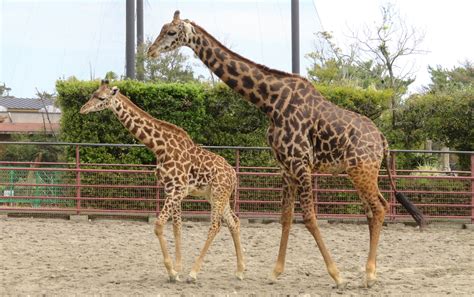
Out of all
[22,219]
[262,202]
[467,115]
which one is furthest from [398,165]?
[22,219]

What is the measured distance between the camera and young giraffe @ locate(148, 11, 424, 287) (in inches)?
255

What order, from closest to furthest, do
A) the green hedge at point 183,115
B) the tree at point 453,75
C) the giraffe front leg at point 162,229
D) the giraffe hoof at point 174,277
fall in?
the giraffe front leg at point 162,229 < the giraffe hoof at point 174,277 < the green hedge at point 183,115 < the tree at point 453,75

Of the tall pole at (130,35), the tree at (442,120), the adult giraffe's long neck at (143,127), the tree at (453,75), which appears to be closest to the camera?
the adult giraffe's long neck at (143,127)

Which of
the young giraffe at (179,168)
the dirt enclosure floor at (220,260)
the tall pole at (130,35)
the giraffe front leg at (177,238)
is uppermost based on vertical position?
the tall pole at (130,35)

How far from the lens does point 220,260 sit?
820 cm

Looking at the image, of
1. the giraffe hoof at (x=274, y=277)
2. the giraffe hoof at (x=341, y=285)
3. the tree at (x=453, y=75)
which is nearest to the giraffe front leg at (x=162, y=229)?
the giraffe hoof at (x=274, y=277)

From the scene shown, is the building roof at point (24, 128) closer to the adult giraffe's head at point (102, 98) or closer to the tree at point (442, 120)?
the tree at point (442, 120)

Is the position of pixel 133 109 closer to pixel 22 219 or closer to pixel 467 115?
pixel 22 219

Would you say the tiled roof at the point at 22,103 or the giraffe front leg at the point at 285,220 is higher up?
the tiled roof at the point at 22,103

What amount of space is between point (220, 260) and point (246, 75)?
2.47 meters

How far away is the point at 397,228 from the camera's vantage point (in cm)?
1161

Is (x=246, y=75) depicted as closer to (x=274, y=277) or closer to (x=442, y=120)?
(x=274, y=277)

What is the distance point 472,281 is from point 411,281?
55 cm

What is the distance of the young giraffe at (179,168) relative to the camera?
6.89m
